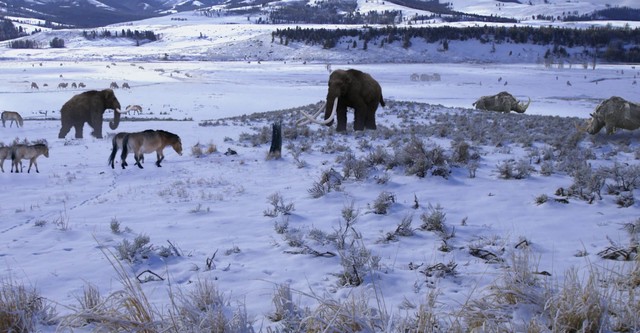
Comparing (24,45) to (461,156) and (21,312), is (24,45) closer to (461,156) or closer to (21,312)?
(461,156)

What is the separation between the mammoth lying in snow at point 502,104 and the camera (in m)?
26.8

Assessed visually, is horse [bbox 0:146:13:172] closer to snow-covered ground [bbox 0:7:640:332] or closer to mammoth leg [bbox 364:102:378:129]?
snow-covered ground [bbox 0:7:640:332]

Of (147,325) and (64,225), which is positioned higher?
(147,325)

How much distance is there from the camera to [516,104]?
27.0 meters

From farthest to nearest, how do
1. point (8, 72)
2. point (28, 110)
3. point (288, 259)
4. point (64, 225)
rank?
point (8, 72) < point (28, 110) < point (64, 225) < point (288, 259)

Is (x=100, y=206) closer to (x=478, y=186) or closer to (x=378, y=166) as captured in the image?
(x=378, y=166)

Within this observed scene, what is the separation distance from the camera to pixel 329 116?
13.2 meters

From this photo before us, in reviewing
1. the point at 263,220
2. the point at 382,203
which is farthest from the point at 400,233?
the point at 263,220

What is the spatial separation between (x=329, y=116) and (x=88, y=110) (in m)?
8.92

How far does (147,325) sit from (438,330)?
166 centimetres

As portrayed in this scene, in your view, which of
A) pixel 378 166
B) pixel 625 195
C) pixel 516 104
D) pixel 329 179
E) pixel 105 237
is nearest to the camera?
pixel 105 237

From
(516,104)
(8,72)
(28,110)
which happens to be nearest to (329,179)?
(516,104)

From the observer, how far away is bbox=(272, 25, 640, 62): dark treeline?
307ft

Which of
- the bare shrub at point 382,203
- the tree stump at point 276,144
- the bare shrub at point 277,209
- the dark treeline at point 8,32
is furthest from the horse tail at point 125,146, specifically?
the dark treeline at point 8,32
